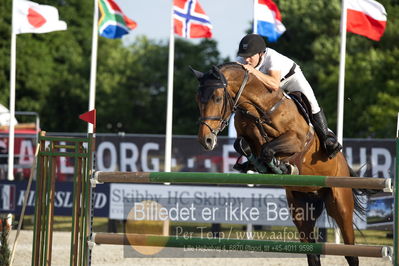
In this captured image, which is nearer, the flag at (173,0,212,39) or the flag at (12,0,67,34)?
the flag at (173,0,212,39)

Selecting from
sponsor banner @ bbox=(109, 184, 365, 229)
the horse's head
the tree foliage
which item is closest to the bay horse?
the horse's head

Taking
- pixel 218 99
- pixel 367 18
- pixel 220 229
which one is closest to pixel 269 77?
pixel 218 99

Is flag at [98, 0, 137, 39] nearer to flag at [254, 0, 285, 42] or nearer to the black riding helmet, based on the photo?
flag at [254, 0, 285, 42]

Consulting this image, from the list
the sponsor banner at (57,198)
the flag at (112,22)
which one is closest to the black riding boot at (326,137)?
the sponsor banner at (57,198)

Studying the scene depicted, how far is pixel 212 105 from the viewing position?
18.0 ft

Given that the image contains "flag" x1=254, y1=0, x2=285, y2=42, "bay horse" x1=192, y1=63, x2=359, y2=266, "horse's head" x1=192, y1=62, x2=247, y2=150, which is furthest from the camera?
"flag" x1=254, y1=0, x2=285, y2=42

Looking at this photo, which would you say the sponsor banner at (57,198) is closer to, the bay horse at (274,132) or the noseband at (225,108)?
the bay horse at (274,132)

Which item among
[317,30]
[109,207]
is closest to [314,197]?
[109,207]

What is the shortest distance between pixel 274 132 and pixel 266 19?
7.35 meters

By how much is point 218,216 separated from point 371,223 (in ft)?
8.61

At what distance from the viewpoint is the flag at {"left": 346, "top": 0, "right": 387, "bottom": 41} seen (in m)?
12.5

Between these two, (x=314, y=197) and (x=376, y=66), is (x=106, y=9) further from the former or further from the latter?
(x=376, y=66)

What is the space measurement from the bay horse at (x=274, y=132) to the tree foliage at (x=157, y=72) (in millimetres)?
23852

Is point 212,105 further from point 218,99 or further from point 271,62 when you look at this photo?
point 271,62
